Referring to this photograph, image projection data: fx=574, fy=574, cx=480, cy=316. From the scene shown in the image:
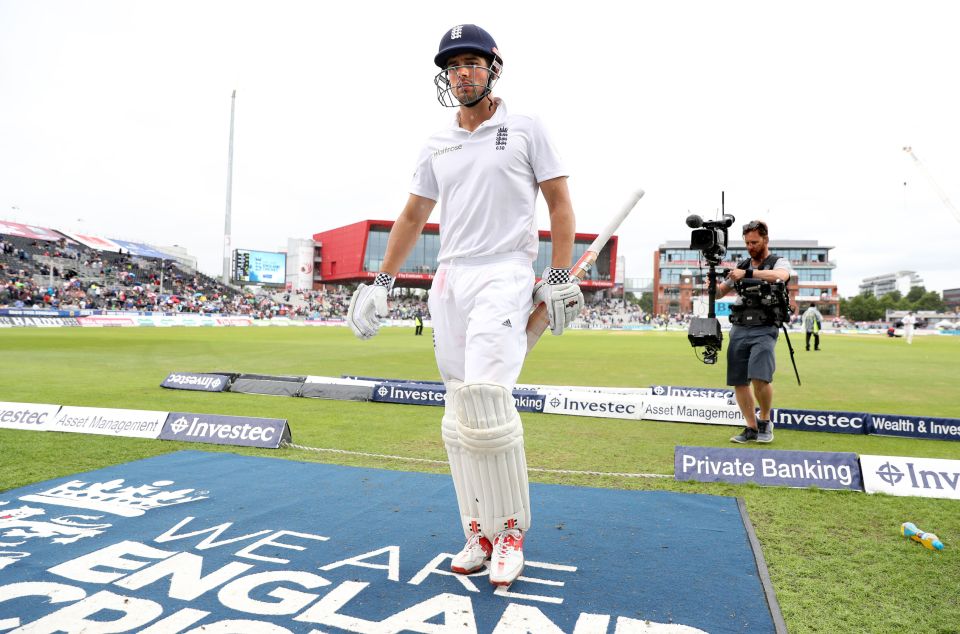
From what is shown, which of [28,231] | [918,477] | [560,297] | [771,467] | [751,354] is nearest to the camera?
[560,297]

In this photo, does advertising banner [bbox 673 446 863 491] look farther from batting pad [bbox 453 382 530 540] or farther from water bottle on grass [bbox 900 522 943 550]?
batting pad [bbox 453 382 530 540]

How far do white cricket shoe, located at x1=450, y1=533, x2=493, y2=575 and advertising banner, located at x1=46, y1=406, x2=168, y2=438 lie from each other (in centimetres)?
425

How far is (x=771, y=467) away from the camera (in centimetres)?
445

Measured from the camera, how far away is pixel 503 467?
9.00 feet

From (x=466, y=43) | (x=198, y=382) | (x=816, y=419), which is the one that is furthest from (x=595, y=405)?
(x=198, y=382)

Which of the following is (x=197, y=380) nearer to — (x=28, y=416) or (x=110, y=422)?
(x=28, y=416)

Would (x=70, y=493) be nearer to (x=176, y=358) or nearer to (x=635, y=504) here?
(x=635, y=504)

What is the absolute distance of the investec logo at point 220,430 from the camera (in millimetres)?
5547

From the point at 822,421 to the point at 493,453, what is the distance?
19.6 feet

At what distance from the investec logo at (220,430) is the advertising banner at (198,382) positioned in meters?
3.84

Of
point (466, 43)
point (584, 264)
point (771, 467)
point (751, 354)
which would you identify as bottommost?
point (771, 467)

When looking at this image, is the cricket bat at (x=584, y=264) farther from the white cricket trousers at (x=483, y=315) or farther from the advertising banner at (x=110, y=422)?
the advertising banner at (x=110, y=422)

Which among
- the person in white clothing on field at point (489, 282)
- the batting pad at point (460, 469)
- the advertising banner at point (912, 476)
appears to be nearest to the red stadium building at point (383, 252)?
the advertising banner at point (912, 476)

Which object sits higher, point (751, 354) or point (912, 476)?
point (751, 354)
